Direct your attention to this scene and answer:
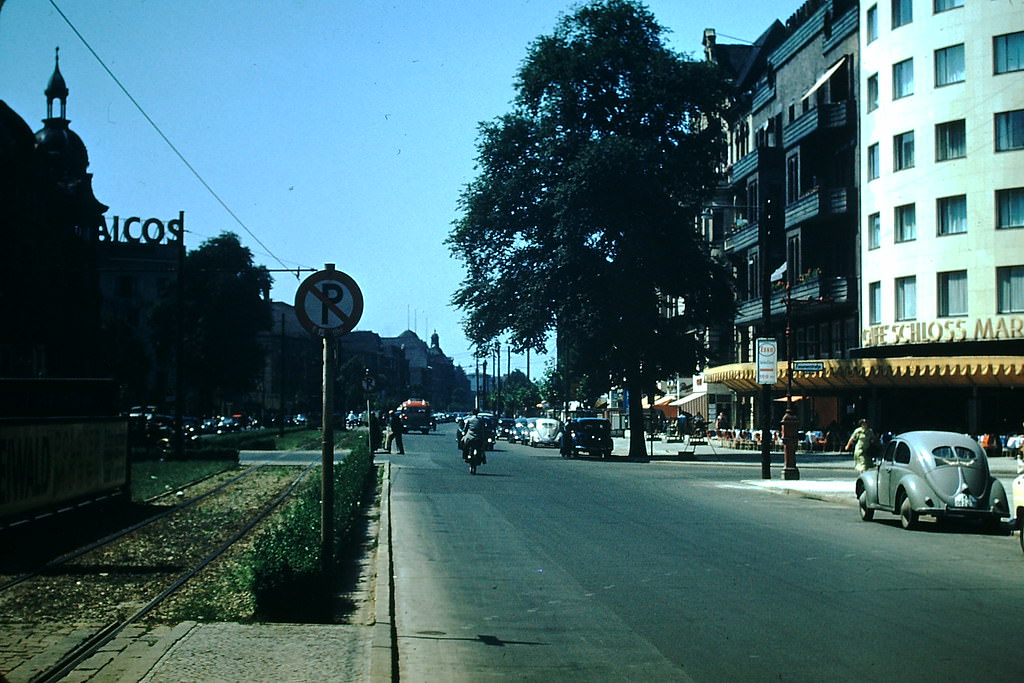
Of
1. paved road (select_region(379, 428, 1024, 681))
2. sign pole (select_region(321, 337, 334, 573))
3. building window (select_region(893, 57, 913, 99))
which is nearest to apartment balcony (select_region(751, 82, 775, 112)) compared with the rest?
building window (select_region(893, 57, 913, 99))

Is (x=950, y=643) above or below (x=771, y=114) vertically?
below

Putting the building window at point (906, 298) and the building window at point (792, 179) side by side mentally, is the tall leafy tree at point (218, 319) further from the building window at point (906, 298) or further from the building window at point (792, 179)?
the building window at point (906, 298)

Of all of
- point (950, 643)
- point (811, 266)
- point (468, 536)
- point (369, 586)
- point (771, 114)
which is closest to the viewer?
point (950, 643)

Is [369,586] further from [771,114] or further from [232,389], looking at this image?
[232,389]

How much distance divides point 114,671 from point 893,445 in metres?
15.1

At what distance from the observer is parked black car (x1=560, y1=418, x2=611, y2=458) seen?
168 ft

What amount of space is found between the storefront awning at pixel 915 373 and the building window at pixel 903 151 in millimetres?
7780

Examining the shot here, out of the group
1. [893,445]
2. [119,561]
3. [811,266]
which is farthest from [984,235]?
[119,561]

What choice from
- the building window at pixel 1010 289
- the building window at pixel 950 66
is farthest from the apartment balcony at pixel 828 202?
the building window at pixel 1010 289

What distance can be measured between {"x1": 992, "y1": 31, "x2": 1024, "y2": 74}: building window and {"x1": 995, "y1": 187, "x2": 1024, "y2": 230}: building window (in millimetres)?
4435

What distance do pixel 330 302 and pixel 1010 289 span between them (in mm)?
39451

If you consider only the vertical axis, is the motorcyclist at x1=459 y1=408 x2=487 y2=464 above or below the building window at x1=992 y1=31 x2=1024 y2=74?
below

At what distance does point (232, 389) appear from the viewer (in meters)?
90.0

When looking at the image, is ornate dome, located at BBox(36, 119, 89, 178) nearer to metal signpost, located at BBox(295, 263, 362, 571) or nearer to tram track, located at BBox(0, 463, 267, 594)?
tram track, located at BBox(0, 463, 267, 594)
